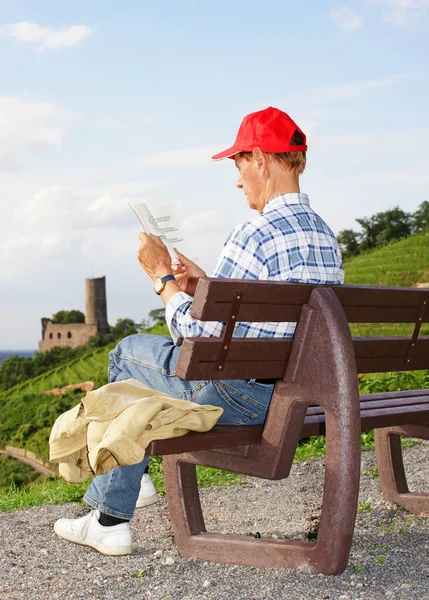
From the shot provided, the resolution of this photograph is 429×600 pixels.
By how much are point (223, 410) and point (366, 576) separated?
91 centimetres

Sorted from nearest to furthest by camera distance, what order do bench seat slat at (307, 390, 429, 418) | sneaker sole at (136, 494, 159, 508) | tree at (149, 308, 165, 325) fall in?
bench seat slat at (307, 390, 429, 418) → sneaker sole at (136, 494, 159, 508) → tree at (149, 308, 165, 325)

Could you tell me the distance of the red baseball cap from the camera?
3.67 metres

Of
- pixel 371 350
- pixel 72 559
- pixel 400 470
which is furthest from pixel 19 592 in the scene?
pixel 400 470

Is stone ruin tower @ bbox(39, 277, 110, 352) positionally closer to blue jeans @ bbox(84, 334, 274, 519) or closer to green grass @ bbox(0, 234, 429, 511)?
green grass @ bbox(0, 234, 429, 511)

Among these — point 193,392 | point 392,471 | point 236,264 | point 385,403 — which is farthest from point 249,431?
point 392,471

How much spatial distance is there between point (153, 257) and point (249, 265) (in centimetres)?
47

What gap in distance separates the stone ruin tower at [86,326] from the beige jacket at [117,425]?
81.3 meters

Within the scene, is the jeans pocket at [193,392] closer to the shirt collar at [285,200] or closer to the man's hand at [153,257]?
the man's hand at [153,257]

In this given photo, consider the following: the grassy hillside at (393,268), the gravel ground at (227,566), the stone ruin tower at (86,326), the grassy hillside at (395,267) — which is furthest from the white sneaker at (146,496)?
the stone ruin tower at (86,326)

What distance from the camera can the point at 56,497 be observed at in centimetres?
583

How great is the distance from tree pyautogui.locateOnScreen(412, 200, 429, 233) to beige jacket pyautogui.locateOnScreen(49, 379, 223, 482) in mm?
37161

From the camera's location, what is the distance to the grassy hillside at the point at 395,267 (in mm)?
22203

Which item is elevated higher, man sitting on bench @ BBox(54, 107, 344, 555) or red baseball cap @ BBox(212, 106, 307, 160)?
red baseball cap @ BBox(212, 106, 307, 160)

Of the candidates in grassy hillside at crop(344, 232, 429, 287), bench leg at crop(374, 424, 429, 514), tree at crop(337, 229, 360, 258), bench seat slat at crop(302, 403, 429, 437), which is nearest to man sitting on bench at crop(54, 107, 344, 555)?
bench seat slat at crop(302, 403, 429, 437)
